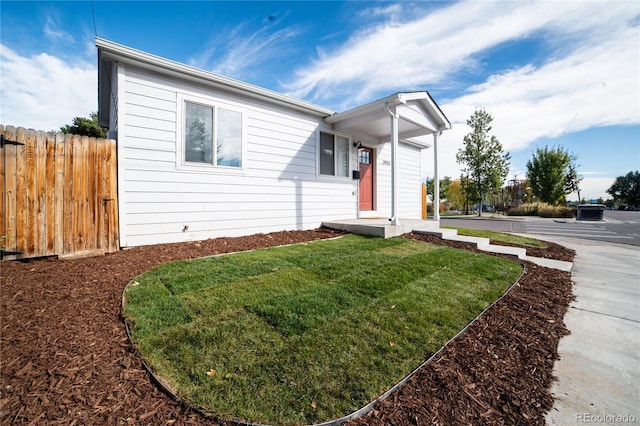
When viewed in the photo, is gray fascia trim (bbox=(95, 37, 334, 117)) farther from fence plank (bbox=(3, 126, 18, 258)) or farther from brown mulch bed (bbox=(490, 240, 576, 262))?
brown mulch bed (bbox=(490, 240, 576, 262))

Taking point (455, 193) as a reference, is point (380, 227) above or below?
below

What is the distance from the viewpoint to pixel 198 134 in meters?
5.43

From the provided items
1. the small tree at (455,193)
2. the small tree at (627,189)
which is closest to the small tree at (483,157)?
the small tree at (455,193)

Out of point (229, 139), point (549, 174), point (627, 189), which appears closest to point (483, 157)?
point (549, 174)

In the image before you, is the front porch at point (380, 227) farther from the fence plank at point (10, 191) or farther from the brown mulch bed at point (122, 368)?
the fence plank at point (10, 191)

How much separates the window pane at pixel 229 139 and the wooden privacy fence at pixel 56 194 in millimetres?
1904

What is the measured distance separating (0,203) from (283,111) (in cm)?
532

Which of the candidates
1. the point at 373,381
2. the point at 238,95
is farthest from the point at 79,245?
the point at 373,381

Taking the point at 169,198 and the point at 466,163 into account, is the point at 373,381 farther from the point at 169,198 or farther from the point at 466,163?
the point at 466,163

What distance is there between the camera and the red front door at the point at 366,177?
8.77 metres

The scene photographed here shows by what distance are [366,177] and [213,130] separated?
5.22 metres

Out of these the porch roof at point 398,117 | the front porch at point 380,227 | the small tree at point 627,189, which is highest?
the small tree at point 627,189

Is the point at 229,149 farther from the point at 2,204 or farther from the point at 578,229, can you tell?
the point at 578,229

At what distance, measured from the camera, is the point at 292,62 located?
7.86 metres
